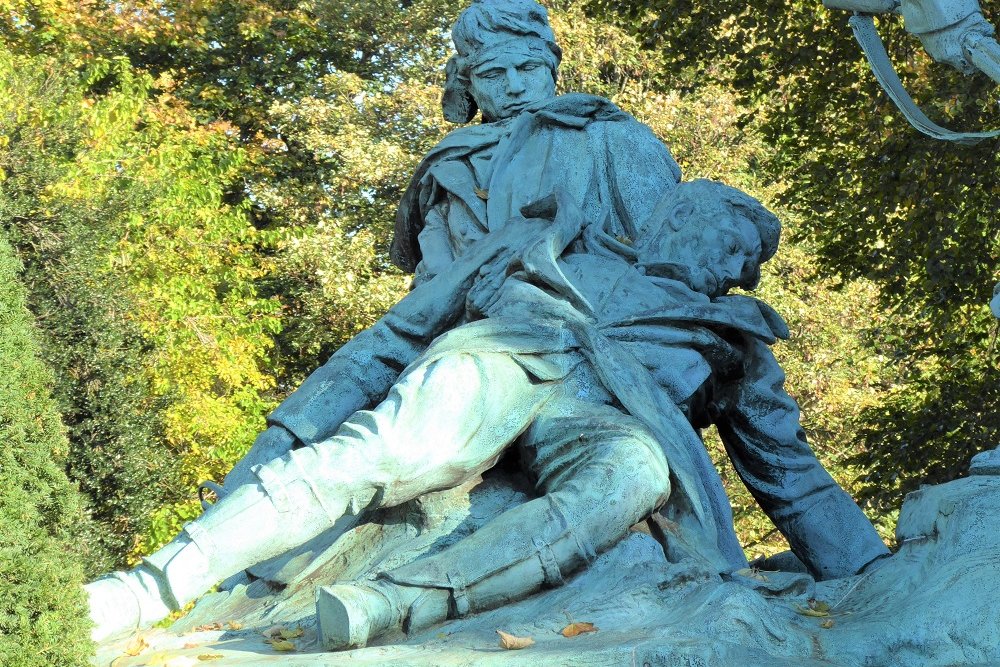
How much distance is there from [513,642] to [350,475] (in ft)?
2.59

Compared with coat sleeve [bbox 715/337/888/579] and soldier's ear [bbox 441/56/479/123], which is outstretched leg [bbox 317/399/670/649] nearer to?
coat sleeve [bbox 715/337/888/579]

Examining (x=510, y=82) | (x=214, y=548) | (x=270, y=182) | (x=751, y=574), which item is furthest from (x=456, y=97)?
(x=270, y=182)

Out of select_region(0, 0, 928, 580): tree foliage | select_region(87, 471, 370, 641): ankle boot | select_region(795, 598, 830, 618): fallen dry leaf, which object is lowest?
select_region(0, 0, 928, 580): tree foliage

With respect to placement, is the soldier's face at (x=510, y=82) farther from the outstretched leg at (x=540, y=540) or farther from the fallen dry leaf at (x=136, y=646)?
the fallen dry leaf at (x=136, y=646)

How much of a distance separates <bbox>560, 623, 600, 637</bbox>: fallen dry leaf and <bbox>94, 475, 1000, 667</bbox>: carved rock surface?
0.02 m

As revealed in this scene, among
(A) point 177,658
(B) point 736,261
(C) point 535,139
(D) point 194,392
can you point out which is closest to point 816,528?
(B) point 736,261

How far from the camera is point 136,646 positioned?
4180mm

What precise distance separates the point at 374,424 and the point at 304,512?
0.33 m

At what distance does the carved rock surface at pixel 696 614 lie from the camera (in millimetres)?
3688

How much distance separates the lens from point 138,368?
12.9 metres

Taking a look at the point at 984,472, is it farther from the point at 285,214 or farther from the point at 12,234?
the point at 285,214

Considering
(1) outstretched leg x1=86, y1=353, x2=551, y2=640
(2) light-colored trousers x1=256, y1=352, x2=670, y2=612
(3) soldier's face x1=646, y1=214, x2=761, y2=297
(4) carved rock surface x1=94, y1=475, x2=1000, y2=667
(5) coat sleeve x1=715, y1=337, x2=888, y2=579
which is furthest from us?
(3) soldier's face x1=646, y1=214, x2=761, y2=297

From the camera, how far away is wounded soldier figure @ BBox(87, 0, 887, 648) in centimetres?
413

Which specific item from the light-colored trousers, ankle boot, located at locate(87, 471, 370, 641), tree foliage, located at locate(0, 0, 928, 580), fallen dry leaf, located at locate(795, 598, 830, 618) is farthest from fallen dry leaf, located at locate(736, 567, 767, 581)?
tree foliage, located at locate(0, 0, 928, 580)
